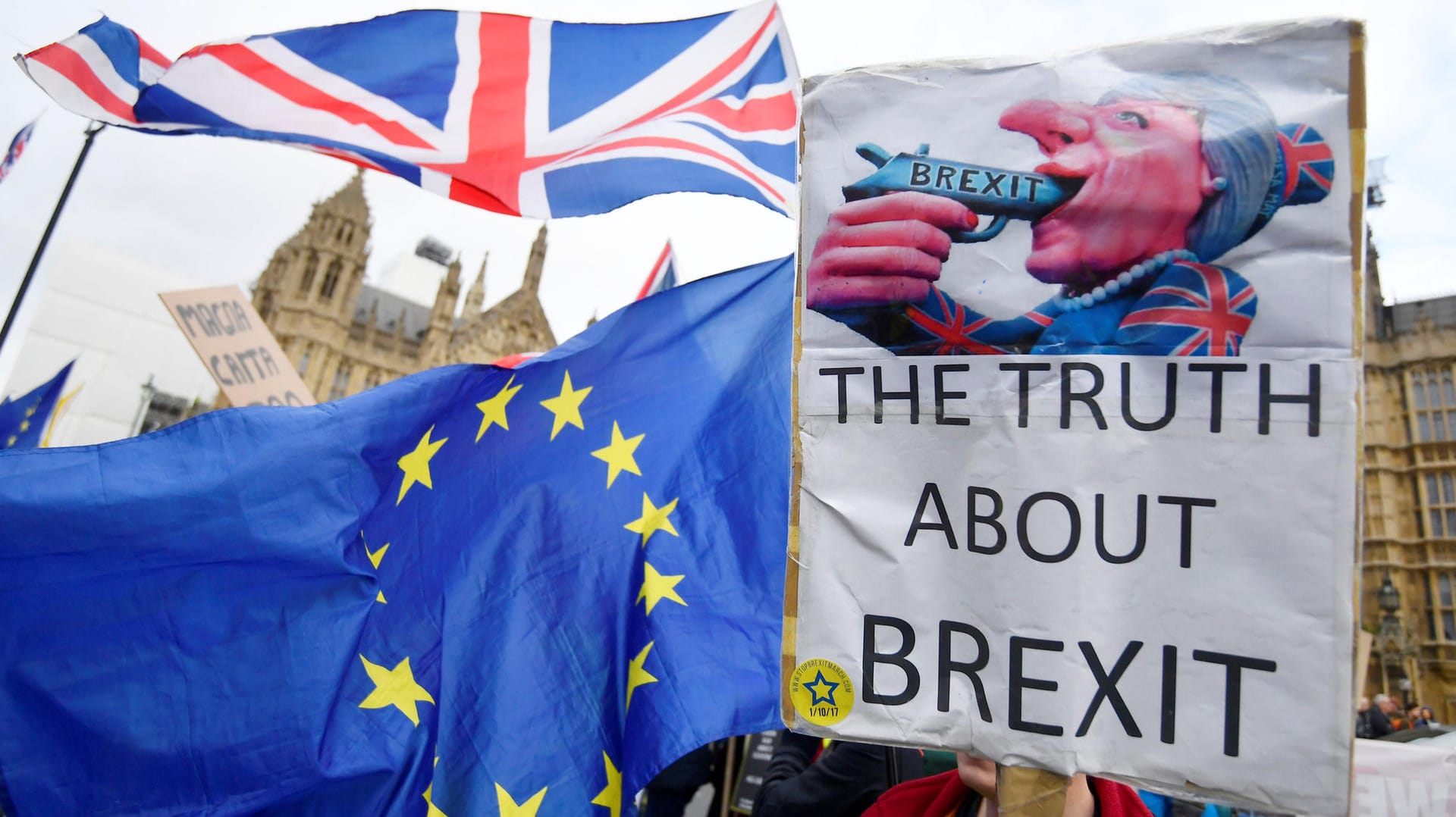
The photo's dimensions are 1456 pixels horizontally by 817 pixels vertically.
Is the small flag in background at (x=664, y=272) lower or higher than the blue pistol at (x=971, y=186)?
higher

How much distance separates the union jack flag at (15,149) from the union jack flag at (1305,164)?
11583mm

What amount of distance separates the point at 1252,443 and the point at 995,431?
48 cm

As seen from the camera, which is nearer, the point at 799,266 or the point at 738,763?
the point at 799,266

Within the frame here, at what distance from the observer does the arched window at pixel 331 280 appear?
54.7 m

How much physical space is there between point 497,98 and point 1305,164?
12.1 feet

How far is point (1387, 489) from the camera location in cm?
3022

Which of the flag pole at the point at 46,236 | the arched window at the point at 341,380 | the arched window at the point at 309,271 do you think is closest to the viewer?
the flag pole at the point at 46,236

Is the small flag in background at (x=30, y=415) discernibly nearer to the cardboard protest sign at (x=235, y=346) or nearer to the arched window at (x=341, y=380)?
the cardboard protest sign at (x=235, y=346)

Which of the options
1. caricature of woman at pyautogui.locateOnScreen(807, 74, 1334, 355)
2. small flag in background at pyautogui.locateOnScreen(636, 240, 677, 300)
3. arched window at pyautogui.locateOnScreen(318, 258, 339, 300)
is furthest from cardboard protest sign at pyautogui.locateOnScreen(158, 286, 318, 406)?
arched window at pyautogui.locateOnScreen(318, 258, 339, 300)

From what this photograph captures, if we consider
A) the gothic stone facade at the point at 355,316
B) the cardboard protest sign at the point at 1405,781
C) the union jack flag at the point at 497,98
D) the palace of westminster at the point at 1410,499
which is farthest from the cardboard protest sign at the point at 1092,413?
the gothic stone facade at the point at 355,316

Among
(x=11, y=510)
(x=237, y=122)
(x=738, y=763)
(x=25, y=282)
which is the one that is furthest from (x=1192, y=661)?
(x=25, y=282)

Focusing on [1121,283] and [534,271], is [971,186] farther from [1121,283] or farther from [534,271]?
[534,271]

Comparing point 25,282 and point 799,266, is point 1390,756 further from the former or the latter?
point 25,282

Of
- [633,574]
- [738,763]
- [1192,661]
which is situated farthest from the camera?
[738,763]
